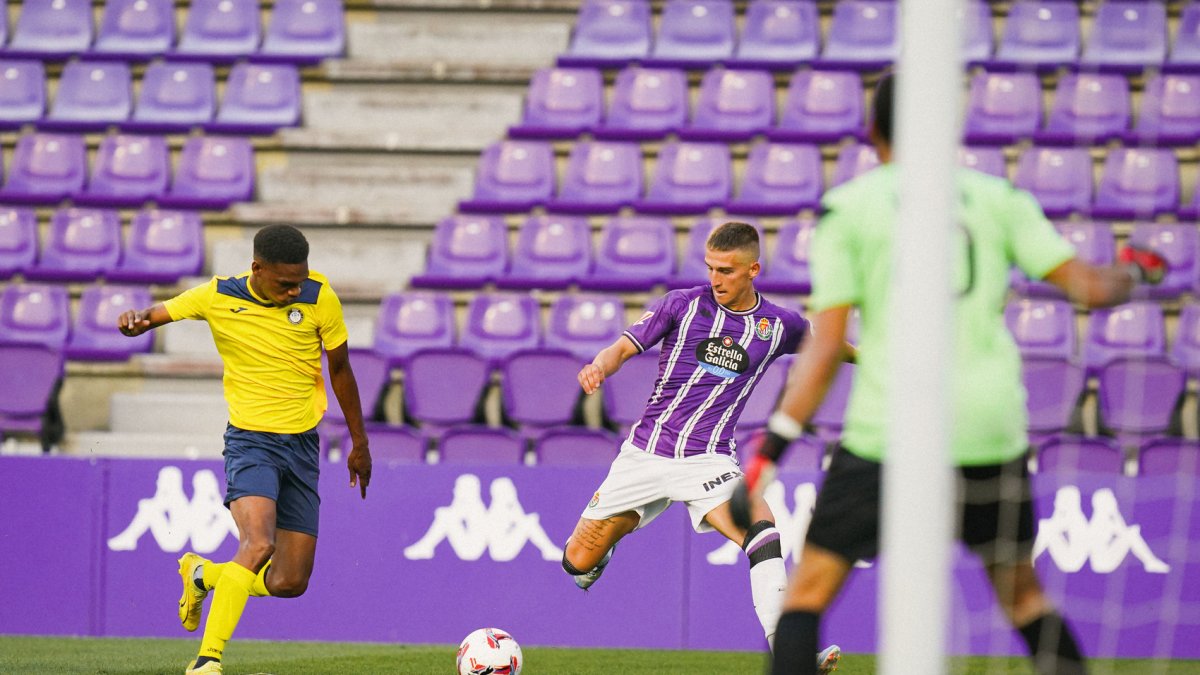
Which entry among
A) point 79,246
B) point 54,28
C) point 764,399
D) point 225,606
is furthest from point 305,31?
point 225,606

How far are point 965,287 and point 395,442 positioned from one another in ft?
22.2

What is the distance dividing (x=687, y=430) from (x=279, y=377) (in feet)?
5.77

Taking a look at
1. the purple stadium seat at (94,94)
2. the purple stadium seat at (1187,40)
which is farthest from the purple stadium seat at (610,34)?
the purple stadium seat at (1187,40)

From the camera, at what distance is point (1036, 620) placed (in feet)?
13.1

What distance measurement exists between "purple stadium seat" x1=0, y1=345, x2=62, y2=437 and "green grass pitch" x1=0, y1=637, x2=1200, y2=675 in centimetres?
235

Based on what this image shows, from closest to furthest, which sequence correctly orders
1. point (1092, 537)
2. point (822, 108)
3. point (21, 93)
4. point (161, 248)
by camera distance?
point (1092, 537)
point (161, 248)
point (822, 108)
point (21, 93)

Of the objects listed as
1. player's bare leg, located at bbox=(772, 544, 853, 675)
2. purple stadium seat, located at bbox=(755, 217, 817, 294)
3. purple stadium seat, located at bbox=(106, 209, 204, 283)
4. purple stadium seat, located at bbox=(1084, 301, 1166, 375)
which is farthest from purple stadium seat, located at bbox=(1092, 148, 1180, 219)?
player's bare leg, located at bbox=(772, 544, 853, 675)

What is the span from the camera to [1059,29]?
44.1 ft

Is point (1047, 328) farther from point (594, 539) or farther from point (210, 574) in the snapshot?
point (210, 574)

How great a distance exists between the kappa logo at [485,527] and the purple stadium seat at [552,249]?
3.23m

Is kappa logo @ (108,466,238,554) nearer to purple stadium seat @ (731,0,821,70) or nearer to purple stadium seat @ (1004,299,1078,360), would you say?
purple stadium seat @ (1004,299,1078,360)

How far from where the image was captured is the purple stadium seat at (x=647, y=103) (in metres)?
13.0

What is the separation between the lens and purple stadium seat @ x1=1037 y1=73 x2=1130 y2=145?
40.9ft

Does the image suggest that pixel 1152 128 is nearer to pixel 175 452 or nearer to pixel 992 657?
pixel 992 657
